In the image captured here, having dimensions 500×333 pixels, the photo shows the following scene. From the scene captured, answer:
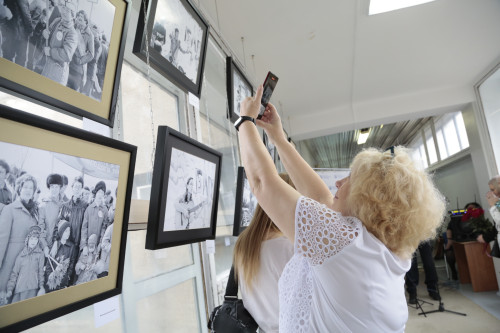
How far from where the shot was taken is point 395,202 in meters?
0.93

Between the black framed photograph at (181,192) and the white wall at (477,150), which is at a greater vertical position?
the white wall at (477,150)

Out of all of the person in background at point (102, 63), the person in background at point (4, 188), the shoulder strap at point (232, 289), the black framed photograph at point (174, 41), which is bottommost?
the shoulder strap at point (232, 289)

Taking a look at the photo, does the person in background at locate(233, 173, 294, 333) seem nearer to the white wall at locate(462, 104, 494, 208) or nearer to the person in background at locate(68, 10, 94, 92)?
the person in background at locate(68, 10, 94, 92)

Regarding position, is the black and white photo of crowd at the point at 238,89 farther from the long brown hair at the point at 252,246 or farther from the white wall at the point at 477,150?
the white wall at the point at 477,150

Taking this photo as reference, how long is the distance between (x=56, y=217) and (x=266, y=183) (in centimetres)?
56

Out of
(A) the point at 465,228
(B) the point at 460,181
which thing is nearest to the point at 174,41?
(A) the point at 465,228

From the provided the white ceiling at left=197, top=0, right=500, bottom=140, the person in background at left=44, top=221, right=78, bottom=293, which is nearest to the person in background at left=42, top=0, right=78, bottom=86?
the person in background at left=44, top=221, right=78, bottom=293

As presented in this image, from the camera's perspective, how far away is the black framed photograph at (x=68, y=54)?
2.34ft

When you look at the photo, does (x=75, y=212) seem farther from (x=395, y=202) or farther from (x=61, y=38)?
(x=395, y=202)

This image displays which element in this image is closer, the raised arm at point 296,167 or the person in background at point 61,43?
the person in background at point 61,43

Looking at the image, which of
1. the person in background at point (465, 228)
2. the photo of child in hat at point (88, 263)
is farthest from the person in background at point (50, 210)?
the person in background at point (465, 228)

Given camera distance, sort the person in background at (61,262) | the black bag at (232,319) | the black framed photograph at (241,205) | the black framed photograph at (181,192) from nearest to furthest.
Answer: the person in background at (61,262)
the black framed photograph at (181,192)
the black bag at (232,319)
the black framed photograph at (241,205)

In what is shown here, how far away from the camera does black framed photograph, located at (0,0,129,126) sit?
2.34 ft

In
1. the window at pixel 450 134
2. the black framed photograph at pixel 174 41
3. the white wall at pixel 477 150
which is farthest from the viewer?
the window at pixel 450 134
